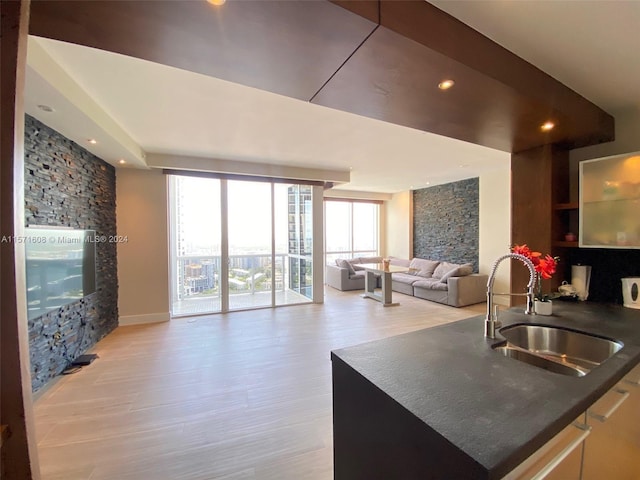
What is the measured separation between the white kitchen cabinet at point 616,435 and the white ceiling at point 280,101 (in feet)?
5.80

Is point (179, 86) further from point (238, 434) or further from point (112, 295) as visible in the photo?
point (112, 295)

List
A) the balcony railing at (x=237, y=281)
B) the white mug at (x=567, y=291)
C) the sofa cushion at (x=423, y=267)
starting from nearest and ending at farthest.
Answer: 1. the white mug at (x=567, y=291)
2. the balcony railing at (x=237, y=281)
3. the sofa cushion at (x=423, y=267)

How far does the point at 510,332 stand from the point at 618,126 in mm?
2218

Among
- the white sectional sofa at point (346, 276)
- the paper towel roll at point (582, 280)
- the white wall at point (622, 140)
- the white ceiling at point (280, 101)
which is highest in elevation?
the white ceiling at point (280, 101)

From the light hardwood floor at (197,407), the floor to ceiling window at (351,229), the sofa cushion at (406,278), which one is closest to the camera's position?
the light hardwood floor at (197,407)

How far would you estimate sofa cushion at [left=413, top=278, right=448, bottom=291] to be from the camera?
5.47m

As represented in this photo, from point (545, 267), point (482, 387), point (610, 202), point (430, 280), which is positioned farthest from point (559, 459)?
point (430, 280)

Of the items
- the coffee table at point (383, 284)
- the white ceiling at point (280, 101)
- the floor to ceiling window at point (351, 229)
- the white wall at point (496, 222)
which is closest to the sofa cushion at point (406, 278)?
the coffee table at point (383, 284)

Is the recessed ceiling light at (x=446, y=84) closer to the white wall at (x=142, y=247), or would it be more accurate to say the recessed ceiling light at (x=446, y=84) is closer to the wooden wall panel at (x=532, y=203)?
the wooden wall panel at (x=532, y=203)

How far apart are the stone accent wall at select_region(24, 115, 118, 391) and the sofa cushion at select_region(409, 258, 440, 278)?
6269mm

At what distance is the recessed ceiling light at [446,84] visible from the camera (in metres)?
1.45

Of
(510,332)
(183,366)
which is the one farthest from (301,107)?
(183,366)

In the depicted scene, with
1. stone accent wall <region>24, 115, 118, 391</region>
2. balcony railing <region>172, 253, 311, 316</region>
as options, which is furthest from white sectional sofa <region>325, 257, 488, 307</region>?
stone accent wall <region>24, 115, 118, 391</region>

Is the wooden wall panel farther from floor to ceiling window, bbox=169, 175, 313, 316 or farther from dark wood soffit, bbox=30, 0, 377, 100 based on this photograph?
floor to ceiling window, bbox=169, 175, 313, 316
